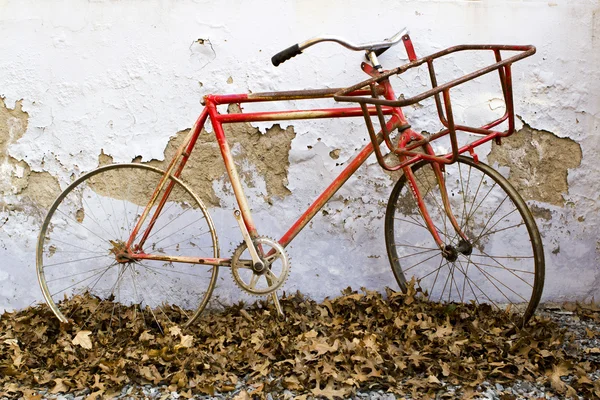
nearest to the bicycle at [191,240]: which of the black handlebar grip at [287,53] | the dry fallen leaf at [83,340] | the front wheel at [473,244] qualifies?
the front wheel at [473,244]

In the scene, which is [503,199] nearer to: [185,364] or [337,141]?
[337,141]

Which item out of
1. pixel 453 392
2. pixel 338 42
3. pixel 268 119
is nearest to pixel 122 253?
pixel 268 119

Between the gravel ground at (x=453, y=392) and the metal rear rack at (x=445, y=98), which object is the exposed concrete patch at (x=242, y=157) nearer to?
the metal rear rack at (x=445, y=98)

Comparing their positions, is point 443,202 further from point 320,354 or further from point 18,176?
point 18,176

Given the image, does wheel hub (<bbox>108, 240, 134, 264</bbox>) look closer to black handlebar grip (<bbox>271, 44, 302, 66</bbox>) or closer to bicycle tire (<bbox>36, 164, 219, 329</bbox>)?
bicycle tire (<bbox>36, 164, 219, 329</bbox>)

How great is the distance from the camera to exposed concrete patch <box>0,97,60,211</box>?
4.61 meters

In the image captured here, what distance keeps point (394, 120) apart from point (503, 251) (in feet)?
3.99

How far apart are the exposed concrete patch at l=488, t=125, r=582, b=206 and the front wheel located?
14 cm

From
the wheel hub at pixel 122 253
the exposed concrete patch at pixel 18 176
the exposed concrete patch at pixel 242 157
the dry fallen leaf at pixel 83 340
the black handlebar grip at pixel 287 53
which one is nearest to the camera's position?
the black handlebar grip at pixel 287 53

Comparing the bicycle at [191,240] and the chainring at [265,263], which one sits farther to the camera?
the bicycle at [191,240]

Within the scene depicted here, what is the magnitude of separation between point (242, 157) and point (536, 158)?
5.84ft

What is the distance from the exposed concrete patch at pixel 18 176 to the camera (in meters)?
4.61

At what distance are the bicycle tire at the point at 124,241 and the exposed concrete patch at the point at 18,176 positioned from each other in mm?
140

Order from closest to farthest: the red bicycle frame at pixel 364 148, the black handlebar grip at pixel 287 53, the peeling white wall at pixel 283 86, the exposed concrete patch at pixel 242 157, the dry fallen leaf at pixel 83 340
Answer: the red bicycle frame at pixel 364 148 → the black handlebar grip at pixel 287 53 → the dry fallen leaf at pixel 83 340 → the peeling white wall at pixel 283 86 → the exposed concrete patch at pixel 242 157
